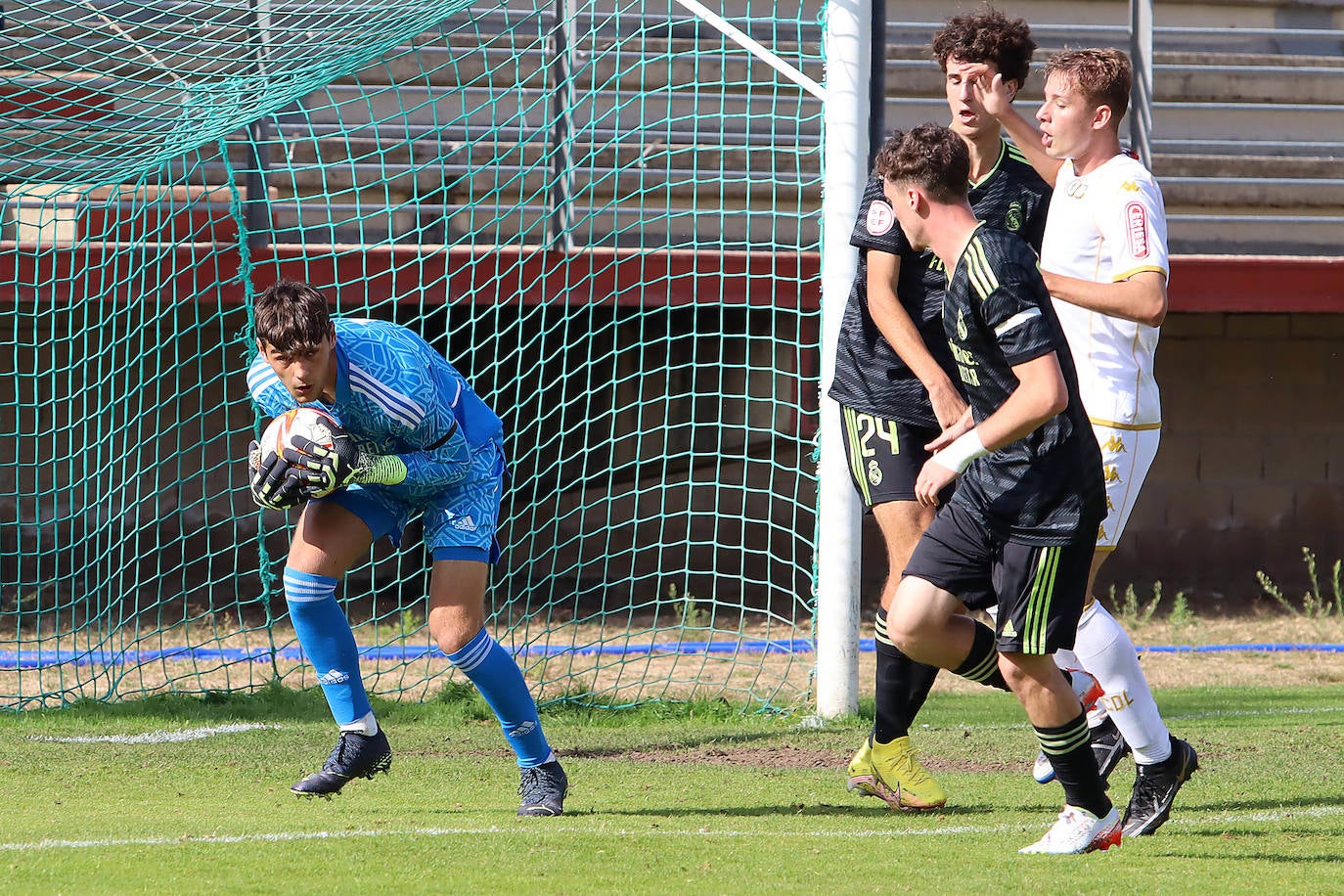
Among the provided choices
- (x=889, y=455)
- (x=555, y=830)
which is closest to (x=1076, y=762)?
(x=889, y=455)

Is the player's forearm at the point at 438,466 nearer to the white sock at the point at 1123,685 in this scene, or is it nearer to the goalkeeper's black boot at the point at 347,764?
the goalkeeper's black boot at the point at 347,764

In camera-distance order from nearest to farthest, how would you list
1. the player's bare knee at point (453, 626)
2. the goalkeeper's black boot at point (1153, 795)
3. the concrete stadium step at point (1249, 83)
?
the goalkeeper's black boot at point (1153, 795) < the player's bare knee at point (453, 626) < the concrete stadium step at point (1249, 83)

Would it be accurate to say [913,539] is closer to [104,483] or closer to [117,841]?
[117,841]

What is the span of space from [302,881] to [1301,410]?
9.38 m

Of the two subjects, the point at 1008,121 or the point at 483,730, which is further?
the point at 483,730

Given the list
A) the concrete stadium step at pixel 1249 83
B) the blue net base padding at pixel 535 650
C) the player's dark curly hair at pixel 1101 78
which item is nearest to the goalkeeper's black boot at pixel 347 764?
the player's dark curly hair at pixel 1101 78

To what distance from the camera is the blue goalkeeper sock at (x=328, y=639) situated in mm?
4500

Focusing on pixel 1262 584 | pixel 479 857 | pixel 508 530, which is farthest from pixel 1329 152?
pixel 479 857

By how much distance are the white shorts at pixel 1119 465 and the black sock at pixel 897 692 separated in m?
0.73

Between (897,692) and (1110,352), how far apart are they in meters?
1.24

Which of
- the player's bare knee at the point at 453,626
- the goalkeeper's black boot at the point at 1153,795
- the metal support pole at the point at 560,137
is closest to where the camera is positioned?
the goalkeeper's black boot at the point at 1153,795

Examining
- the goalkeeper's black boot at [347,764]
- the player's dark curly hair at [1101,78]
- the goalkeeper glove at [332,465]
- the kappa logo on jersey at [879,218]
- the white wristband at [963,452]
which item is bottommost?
the goalkeeper's black boot at [347,764]

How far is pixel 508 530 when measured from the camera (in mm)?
10461

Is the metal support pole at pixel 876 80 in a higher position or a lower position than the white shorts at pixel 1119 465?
higher
